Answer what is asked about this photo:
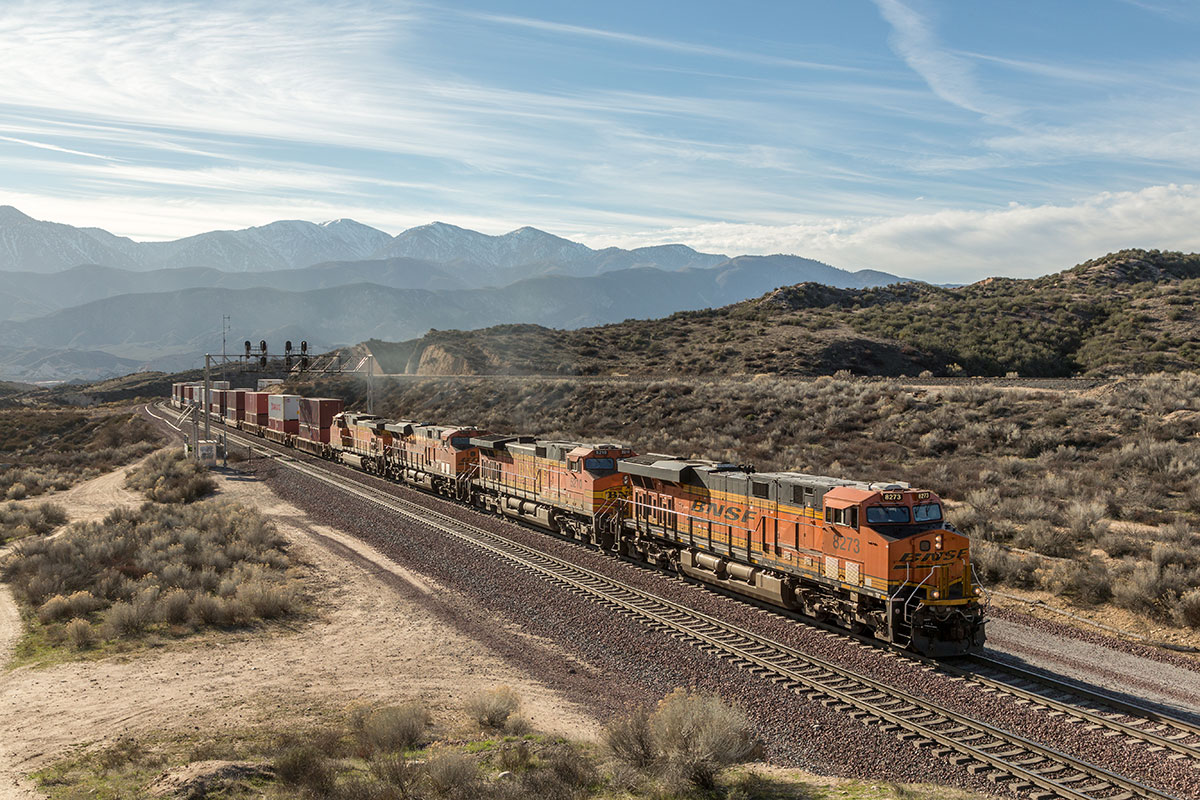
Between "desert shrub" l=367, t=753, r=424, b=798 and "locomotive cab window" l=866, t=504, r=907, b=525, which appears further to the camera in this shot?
"locomotive cab window" l=866, t=504, r=907, b=525

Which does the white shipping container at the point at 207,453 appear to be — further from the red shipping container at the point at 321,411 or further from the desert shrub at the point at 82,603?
the desert shrub at the point at 82,603

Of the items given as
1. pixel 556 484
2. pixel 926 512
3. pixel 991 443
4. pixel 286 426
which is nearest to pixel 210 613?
pixel 556 484

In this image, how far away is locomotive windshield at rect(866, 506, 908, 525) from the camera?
15820 millimetres

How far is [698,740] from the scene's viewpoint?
10.3 metres

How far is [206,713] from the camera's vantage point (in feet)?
43.5

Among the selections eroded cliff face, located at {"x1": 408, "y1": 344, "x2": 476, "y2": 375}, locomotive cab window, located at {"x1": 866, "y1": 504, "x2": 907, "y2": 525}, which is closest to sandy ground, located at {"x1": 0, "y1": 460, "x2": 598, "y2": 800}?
locomotive cab window, located at {"x1": 866, "y1": 504, "x2": 907, "y2": 525}

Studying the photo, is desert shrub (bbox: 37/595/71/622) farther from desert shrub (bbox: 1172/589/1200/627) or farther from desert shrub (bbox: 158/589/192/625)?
desert shrub (bbox: 1172/589/1200/627)

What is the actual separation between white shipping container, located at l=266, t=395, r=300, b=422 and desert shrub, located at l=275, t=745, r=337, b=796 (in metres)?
57.2

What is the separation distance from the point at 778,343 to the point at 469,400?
3122cm

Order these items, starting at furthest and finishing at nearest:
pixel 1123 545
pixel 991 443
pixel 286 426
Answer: pixel 286 426
pixel 991 443
pixel 1123 545

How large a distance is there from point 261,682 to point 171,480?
3035 cm

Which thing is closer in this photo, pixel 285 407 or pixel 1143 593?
pixel 1143 593

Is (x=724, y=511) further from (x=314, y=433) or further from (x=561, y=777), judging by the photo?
(x=314, y=433)

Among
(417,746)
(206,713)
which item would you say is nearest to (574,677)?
(417,746)
